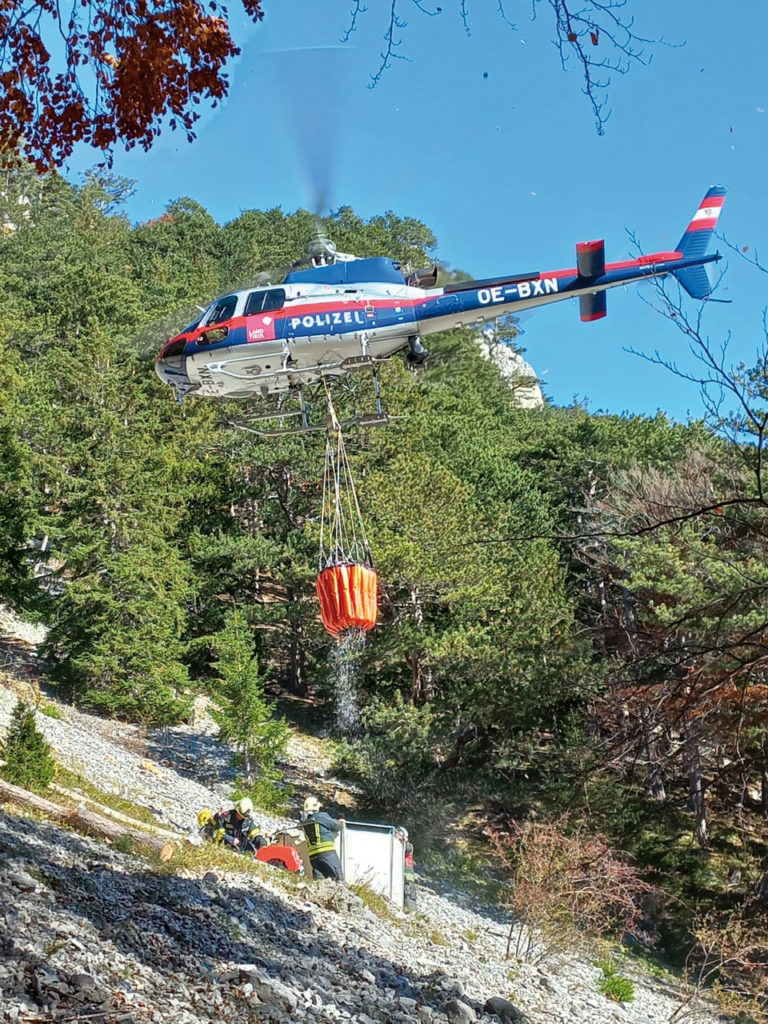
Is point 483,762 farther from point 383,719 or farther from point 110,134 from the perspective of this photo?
point 110,134

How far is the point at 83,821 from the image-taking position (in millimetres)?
10523

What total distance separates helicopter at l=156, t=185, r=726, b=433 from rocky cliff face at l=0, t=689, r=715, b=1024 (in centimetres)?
525

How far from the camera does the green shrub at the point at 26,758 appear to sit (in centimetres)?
1163

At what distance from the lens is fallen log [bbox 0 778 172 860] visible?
34.0 feet

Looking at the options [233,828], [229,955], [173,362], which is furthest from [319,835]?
[173,362]

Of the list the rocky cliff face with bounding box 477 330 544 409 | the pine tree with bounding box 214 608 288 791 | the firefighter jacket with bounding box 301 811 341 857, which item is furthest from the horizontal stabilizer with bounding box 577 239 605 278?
the rocky cliff face with bounding box 477 330 544 409

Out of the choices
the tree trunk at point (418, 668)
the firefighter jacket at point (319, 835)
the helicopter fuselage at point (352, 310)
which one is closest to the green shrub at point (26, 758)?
the firefighter jacket at point (319, 835)

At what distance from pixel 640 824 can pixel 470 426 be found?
19304 mm

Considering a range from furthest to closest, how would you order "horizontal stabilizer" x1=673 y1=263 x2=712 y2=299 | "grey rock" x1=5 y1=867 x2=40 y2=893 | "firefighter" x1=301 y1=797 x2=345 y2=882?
1. "firefighter" x1=301 y1=797 x2=345 y2=882
2. "horizontal stabilizer" x1=673 y1=263 x2=712 y2=299
3. "grey rock" x1=5 y1=867 x2=40 y2=893

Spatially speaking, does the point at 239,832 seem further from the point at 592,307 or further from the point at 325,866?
the point at 592,307

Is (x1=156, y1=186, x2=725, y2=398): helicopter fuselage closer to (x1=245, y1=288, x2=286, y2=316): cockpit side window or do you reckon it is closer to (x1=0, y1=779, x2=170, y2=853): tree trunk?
(x1=245, y1=288, x2=286, y2=316): cockpit side window

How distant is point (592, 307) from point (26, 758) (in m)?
8.57

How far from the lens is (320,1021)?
6.39 m

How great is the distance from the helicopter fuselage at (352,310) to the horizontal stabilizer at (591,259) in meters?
0.01
